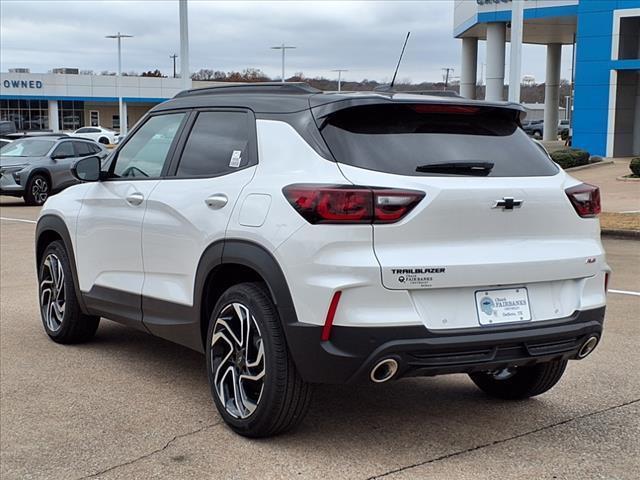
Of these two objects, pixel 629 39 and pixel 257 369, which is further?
pixel 629 39

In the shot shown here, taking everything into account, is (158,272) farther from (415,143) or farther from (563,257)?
(563,257)

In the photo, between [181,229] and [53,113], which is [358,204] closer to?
[181,229]

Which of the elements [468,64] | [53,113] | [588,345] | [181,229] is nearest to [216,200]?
[181,229]

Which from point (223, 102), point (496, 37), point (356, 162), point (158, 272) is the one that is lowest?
point (158, 272)

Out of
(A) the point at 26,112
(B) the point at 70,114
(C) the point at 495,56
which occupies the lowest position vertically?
(B) the point at 70,114

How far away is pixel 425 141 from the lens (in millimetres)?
4434

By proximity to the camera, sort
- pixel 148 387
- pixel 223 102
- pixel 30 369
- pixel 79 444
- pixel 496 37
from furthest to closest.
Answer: pixel 496 37, pixel 30 369, pixel 148 387, pixel 223 102, pixel 79 444

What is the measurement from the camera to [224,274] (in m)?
4.86

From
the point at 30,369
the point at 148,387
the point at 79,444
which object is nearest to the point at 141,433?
the point at 79,444

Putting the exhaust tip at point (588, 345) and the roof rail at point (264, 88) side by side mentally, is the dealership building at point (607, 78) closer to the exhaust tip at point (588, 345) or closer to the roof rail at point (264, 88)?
the roof rail at point (264, 88)

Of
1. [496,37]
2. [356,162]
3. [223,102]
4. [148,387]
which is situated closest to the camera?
[356,162]

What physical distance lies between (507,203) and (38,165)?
1843cm

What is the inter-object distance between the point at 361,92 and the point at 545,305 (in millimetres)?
1515

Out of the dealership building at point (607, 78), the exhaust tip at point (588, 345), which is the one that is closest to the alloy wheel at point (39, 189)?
the exhaust tip at point (588, 345)
